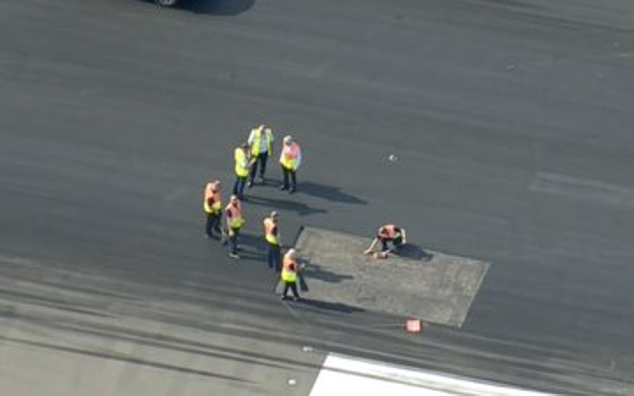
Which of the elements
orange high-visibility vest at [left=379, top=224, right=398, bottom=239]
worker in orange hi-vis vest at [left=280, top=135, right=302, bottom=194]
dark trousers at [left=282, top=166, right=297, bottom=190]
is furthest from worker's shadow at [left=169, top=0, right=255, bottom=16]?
Result: orange high-visibility vest at [left=379, top=224, right=398, bottom=239]

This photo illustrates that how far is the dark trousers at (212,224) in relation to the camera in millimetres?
33062

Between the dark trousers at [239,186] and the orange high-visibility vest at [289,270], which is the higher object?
the dark trousers at [239,186]

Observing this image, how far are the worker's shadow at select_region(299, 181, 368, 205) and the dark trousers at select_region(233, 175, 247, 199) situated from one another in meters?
1.50

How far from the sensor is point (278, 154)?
3600cm

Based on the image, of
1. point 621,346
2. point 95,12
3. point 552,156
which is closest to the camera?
point 621,346

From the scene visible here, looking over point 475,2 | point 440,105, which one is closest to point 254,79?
point 440,105

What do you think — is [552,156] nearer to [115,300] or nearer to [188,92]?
[188,92]

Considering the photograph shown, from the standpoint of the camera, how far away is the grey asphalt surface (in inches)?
1212

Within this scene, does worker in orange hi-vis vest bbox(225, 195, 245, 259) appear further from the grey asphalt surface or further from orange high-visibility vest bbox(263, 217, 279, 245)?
orange high-visibility vest bbox(263, 217, 279, 245)

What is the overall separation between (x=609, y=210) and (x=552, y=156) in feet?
7.66

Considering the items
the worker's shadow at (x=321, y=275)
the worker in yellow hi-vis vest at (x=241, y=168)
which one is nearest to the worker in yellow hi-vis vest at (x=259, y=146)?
the worker in yellow hi-vis vest at (x=241, y=168)

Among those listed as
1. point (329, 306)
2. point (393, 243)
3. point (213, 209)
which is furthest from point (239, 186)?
point (329, 306)

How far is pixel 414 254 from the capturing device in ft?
109

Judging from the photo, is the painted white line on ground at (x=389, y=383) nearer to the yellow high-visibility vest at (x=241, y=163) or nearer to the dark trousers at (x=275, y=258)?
the dark trousers at (x=275, y=258)
